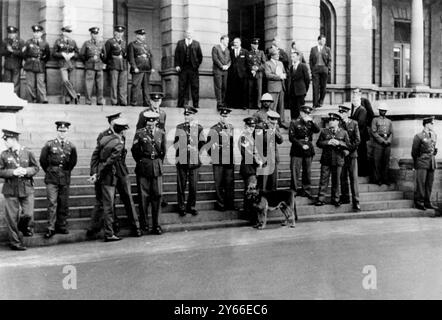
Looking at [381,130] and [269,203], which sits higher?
[381,130]

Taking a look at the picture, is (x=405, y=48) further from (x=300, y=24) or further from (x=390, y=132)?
(x=390, y=132)

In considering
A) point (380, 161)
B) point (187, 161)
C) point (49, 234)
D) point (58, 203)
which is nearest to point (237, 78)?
point (380, 161)

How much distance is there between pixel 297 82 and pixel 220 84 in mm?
2114

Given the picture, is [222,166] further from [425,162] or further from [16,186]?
[425,162]

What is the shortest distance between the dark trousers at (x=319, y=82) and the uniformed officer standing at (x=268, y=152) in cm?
630

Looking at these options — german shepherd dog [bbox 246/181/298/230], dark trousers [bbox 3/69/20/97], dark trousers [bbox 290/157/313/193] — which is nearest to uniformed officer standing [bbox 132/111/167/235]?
german shepherd dog [bbox 246/181/298/230]

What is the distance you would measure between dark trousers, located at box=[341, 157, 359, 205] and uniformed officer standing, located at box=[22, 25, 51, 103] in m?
7.89

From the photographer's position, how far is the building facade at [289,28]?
2011cm

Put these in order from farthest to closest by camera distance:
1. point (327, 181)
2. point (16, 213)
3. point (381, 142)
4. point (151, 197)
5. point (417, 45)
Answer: point (417, 45) → point (381, 142) → point (327, 181) → point (151, 197) → point (16, 213)

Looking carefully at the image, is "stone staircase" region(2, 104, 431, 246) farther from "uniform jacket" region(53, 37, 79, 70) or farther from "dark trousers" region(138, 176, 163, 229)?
"uniform jacket" region(53, 37, 79, 70)

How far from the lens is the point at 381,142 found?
16328 mm

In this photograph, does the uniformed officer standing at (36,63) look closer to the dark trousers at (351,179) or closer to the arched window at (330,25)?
the dark trousers at (351,179)
